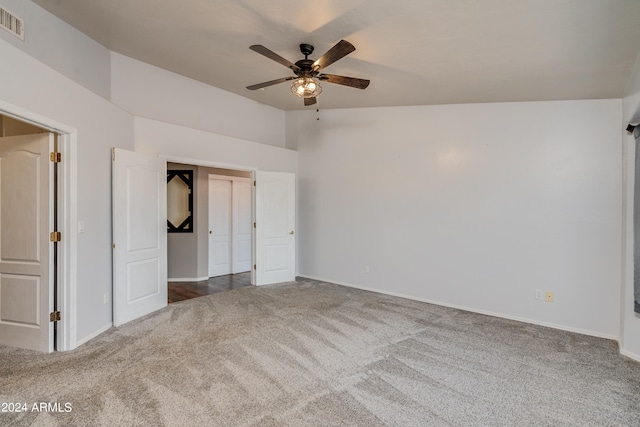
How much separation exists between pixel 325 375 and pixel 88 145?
3204 millimetres

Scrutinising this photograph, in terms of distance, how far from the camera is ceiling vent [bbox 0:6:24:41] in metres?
2.54

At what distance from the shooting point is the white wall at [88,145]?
8.00 feet

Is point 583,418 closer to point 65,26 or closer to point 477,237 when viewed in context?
point 477,237

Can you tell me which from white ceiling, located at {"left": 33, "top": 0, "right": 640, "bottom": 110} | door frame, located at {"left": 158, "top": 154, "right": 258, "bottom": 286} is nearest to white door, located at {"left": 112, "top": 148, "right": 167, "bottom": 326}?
door frame, located at {"left": 158, "top": 154, "right": 258, "bottom": 286}

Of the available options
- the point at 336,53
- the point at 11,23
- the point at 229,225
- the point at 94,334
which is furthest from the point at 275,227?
the point at 11,23

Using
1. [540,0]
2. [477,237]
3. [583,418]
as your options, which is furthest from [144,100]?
[583,418]

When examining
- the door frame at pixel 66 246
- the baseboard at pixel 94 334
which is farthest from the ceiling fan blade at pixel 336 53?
the baseboard at pixel 94 334

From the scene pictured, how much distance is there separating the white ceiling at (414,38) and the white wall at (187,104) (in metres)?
0.30

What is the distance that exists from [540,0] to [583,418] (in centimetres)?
287

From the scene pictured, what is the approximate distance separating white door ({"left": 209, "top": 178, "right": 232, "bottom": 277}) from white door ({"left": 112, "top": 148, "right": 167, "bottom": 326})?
7.12 feet

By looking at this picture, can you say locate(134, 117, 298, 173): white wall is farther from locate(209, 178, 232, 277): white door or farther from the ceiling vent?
locate(209, 178, 232, 277): white door

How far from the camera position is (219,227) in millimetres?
6480

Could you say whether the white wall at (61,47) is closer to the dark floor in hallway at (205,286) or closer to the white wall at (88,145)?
the white wall at (88,145)

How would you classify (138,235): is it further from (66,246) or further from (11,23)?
(11,23)
